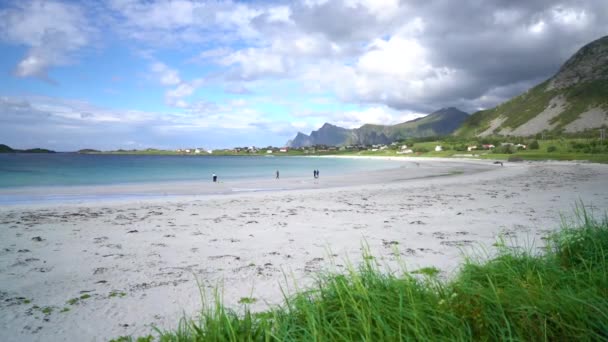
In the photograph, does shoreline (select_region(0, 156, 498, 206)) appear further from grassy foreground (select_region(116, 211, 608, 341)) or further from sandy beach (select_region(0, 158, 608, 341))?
grassy foreground (select_region(116, 211, 608, 341))

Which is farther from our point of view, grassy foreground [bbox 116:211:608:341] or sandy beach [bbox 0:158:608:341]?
sandy beach [bbox 0:158:608:341]

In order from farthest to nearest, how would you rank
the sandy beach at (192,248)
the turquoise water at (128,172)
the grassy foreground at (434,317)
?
the turquoise water at (128,172), the sandy beach at (192,248), the grassy foreground at (434,317)

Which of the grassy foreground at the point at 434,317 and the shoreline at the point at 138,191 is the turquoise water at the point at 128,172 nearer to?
the shoreline at the point at 138,191

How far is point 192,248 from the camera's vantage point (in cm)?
945

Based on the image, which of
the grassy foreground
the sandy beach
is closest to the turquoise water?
the sandy beach

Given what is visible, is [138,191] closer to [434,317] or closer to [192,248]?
[192,248]

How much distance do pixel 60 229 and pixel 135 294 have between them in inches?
325

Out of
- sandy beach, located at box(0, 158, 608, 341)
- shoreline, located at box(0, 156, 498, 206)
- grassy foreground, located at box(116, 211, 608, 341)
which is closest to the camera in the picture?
grassy foreground, located at box(116, 211, 608, 341)

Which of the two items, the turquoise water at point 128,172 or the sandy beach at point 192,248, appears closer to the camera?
the sandy beach at point 192,248

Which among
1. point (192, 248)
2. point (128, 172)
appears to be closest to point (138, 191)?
point (192, 248)

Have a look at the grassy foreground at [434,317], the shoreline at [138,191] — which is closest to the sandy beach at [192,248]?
the grassy foreground at [434,317]

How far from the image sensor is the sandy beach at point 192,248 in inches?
222

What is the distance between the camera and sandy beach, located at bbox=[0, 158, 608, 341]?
18.5ft

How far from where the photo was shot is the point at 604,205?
14.5 metres
